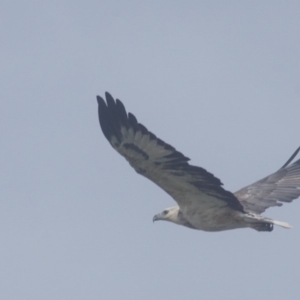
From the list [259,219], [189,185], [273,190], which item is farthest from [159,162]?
[273,190]

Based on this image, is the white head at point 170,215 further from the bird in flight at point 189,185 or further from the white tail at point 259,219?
the white tail at point 259,219

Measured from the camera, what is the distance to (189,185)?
1489 centimetres

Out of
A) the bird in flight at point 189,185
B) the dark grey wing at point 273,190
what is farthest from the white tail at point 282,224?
the dark grey wing at point 273,190

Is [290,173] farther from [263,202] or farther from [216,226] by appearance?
[216,226]

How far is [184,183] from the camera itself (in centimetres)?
1484

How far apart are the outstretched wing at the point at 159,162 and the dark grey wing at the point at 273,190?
108 cm

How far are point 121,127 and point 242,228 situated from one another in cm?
247

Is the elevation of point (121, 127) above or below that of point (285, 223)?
above

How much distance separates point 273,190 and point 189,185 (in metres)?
2.17

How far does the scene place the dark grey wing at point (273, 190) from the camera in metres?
16.3

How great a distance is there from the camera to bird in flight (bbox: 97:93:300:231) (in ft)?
46.1

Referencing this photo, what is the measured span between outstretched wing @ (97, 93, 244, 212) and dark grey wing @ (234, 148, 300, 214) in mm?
1078

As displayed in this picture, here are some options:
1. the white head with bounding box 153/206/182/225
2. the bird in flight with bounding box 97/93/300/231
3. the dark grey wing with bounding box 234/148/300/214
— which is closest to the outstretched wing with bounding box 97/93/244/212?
the bird in flight with bounding box 97/93/300/231

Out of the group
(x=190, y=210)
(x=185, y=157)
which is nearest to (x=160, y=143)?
(x=185, y=157)
